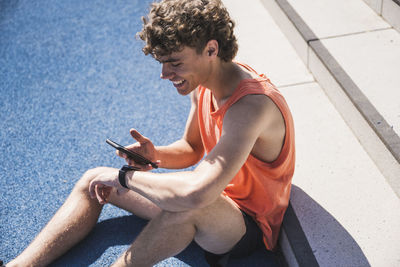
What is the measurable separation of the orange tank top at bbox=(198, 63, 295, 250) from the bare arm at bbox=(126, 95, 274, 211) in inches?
2.7

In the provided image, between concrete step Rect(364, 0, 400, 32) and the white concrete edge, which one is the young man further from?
concrete step Rect(364, 0, 400, 32)

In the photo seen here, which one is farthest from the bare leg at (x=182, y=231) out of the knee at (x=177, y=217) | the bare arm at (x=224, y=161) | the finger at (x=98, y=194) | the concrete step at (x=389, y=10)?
the concrete step at (x=389, y=10)

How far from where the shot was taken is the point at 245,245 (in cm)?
212

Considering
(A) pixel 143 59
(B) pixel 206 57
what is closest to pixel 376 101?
(B) pixel 206 57

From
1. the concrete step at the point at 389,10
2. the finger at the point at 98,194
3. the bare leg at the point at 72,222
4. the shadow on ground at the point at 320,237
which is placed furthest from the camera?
the concrete step at the point at 389,10

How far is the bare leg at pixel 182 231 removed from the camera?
192 centimetres

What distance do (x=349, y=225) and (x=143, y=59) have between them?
2.54 meters

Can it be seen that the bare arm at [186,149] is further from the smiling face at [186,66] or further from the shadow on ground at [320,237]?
the shadow on ground at [320,237]

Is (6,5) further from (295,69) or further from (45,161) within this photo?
(295,69)

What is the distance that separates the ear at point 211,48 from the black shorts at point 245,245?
761 mm

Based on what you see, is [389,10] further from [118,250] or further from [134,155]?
[118,250]

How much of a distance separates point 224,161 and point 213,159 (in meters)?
0.05

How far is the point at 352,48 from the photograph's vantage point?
306 cm

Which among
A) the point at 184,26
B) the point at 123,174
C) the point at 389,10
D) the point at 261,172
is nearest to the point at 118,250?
the point at 123,174
